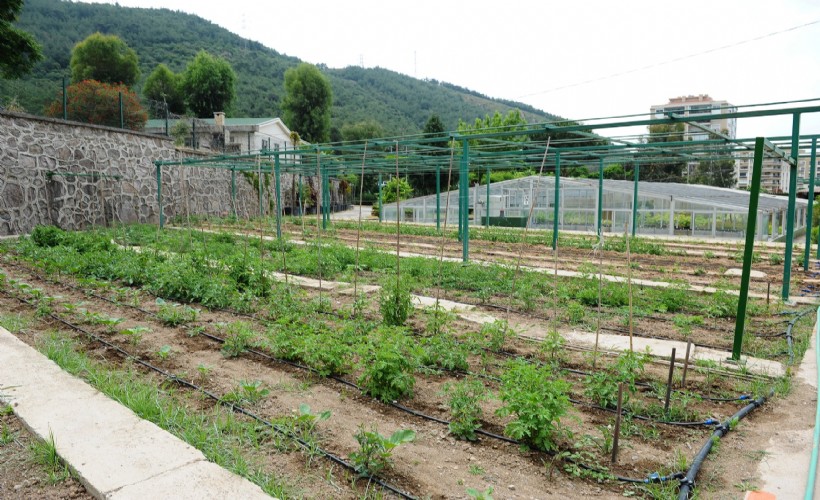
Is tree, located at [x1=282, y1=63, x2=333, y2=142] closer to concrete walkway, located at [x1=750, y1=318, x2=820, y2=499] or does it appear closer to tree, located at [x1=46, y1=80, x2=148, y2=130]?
tree, located at [x1=46, y1=80, x2=148, y2=130]

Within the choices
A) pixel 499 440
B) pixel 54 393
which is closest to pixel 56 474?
pixel 54 393

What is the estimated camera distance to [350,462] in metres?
3.48

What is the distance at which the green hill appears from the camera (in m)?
62.2

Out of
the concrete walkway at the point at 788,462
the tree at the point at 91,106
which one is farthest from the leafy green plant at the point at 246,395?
the tree at the point at 91,106

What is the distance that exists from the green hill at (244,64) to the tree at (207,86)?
343cm

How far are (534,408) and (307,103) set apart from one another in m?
55.0

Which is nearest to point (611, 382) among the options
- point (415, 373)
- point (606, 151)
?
point (415, 373)

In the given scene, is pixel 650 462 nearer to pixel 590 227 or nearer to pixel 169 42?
pixel 590 227

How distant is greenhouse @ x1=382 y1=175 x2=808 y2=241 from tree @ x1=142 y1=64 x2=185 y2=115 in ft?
105

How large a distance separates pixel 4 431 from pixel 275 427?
1.88m

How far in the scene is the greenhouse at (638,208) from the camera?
22.4 m

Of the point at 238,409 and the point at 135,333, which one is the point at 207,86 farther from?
the point at 238,409

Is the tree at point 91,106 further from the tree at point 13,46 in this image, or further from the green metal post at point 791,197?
the green metal post at point 791,197

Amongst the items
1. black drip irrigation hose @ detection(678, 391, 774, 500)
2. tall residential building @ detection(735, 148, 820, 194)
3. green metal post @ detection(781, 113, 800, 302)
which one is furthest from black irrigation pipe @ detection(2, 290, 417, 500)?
green metal post @ detection(781, 113, 800, 302)
